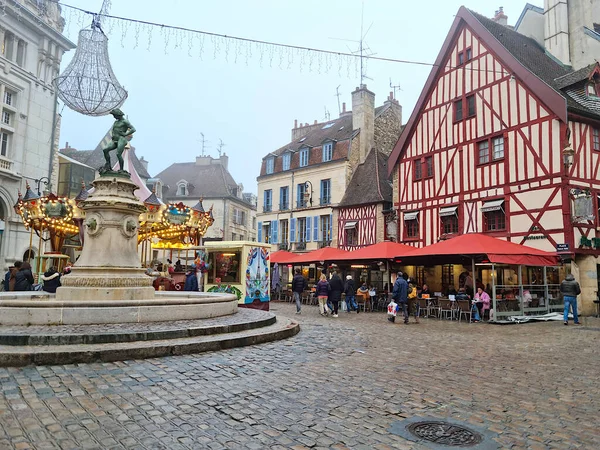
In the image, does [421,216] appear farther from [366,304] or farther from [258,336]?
[258,336]

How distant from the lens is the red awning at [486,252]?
12062mm

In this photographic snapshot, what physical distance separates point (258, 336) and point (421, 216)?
1400cm

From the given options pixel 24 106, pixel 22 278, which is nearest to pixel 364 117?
pixel 24 106

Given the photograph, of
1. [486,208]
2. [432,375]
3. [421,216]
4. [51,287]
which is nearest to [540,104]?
[486,208]

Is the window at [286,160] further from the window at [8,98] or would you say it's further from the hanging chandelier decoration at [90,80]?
the hanging chandelier decoration at [90,80]

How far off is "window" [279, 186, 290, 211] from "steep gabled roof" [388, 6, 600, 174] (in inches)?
340

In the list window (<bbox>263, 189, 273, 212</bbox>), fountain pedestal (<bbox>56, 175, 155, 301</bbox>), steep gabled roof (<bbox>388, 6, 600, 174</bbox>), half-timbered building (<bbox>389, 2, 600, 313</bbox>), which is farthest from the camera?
window (<bbox>263, 189, 273, 212</bbox>)

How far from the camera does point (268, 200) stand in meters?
29.8

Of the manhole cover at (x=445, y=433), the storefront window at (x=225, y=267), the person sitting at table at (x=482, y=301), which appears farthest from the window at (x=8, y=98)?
the manhole cover at (x=445, y=433)

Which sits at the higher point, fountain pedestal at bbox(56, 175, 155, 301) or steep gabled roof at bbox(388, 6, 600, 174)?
steep gabled roof at bbox(388, 6, 600, 174)

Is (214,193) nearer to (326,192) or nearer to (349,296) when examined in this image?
(326,192)

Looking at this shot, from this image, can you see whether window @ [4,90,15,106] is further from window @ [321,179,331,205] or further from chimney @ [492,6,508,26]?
chimney @ [492,6,508,26]

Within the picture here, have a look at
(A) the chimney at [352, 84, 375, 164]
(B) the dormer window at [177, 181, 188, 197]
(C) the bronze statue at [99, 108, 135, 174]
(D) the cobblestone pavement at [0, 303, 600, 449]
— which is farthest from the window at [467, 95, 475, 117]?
(B) the dormer window at [177, 181, 188, 197]

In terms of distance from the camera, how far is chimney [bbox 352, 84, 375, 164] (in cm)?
2556
